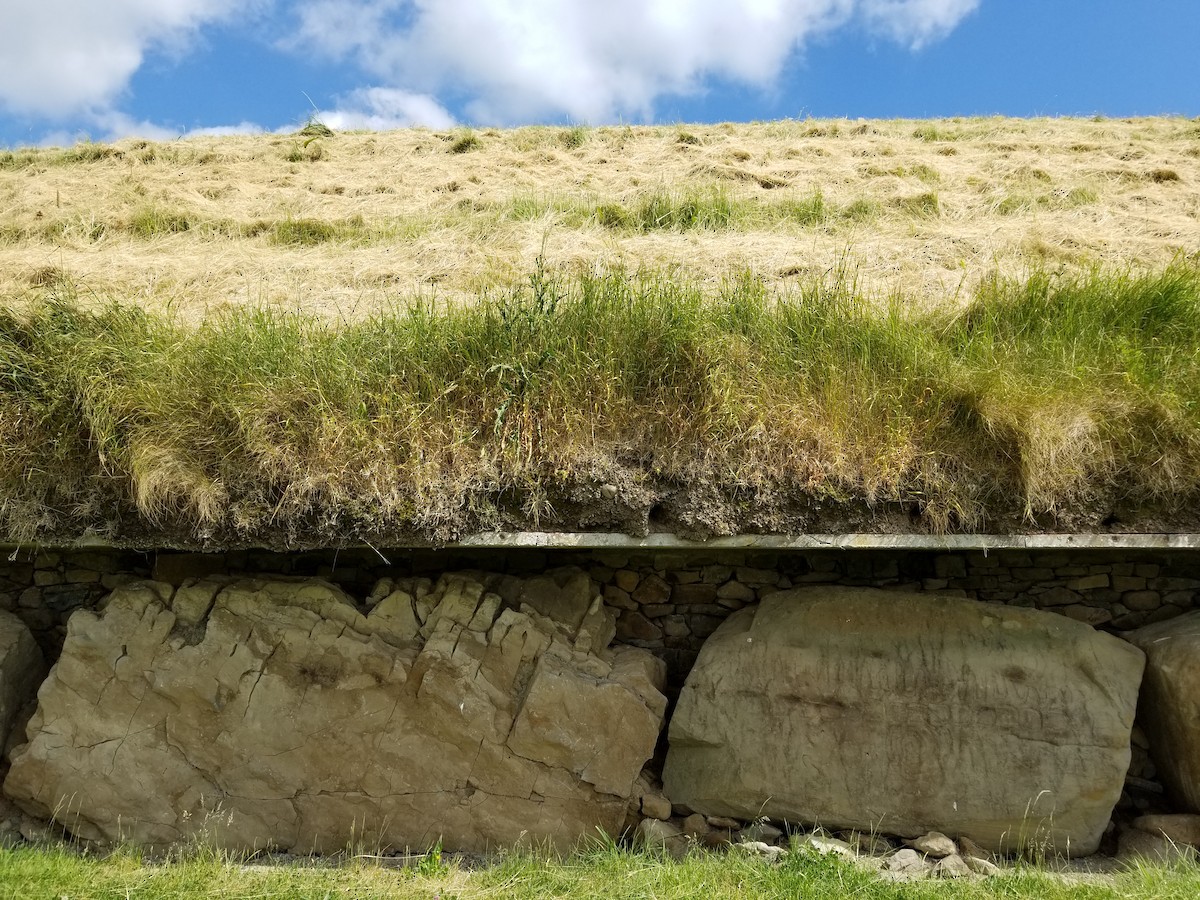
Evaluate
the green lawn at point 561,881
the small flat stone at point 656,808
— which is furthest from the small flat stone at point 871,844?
the small flat stone at point 656,808

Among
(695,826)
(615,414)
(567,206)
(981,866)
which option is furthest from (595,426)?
(567,206)

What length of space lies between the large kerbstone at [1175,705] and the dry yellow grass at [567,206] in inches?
126

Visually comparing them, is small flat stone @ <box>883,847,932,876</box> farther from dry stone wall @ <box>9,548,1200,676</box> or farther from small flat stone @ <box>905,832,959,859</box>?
dry stone wall @ <box>9,548,1200,676</box>

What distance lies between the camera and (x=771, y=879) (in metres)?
4.07

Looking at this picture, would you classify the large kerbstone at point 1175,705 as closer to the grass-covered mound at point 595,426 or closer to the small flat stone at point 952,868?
the grass-covered mound at point 595,426

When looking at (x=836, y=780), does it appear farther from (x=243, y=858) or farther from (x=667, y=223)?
(x=667, y=223)

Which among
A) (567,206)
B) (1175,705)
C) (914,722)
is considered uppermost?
(567,206)

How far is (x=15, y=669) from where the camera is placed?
17.0ft

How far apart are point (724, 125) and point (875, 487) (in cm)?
1316

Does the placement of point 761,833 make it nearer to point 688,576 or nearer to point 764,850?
point 764,850

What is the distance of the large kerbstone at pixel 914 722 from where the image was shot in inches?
180

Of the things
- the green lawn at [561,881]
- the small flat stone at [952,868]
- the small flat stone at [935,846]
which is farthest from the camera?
the small flat stone at [935,846]

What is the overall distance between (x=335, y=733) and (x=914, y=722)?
3275mm

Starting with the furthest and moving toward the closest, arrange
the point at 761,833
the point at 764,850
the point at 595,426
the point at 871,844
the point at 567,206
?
the point at 567,206 → the point at 595,426 → the point at 761,833 → the point at 871,844 → the point at 764,850
